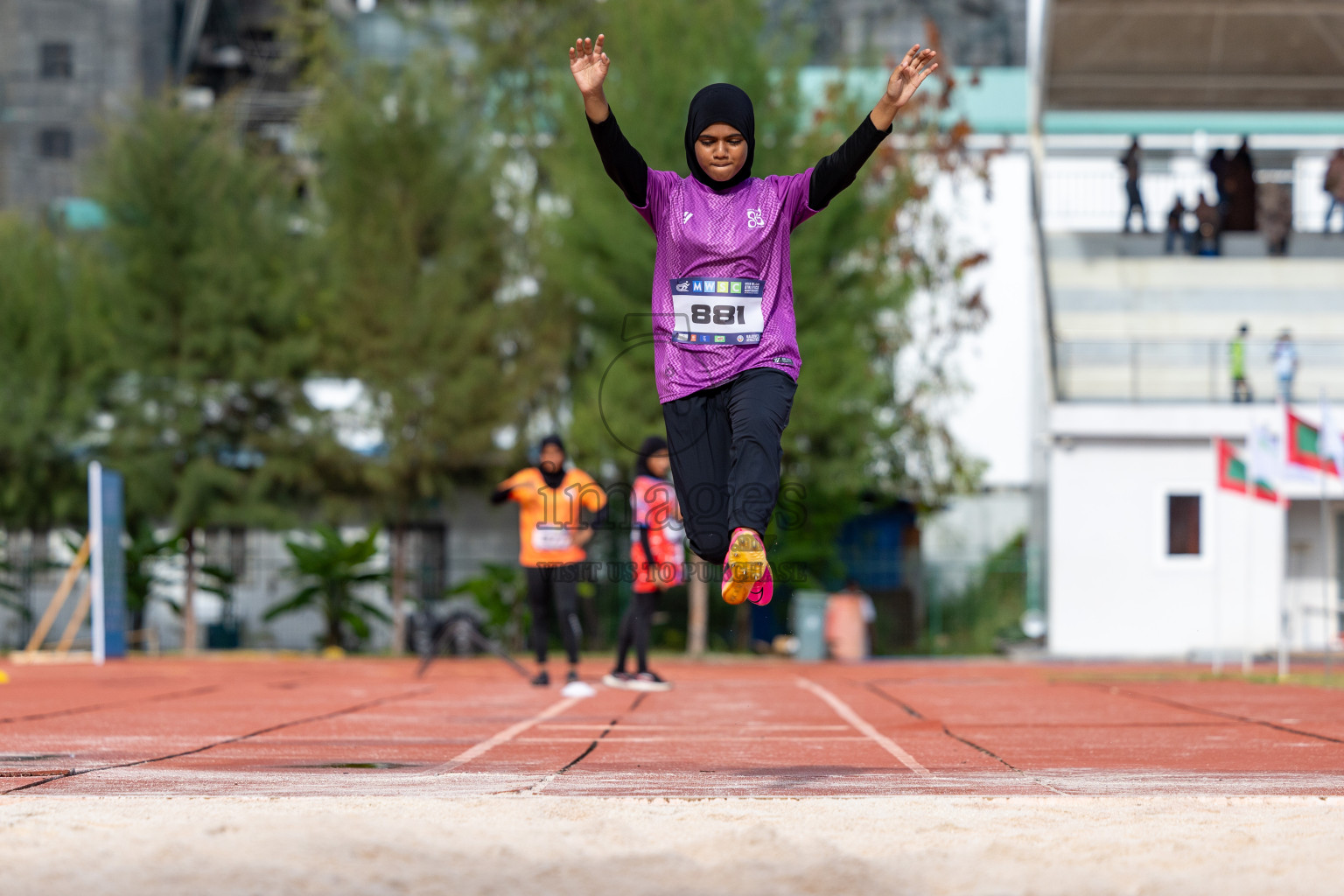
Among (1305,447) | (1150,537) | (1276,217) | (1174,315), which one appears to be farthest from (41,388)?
(1276,217)

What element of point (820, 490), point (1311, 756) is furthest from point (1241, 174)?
point (1311, 756)

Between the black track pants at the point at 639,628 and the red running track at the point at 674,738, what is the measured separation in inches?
17.7

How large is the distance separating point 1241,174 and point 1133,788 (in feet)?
89.4

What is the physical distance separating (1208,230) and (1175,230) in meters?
0.60

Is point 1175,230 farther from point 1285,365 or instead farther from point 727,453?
point 727,453

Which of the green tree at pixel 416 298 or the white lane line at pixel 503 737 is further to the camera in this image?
the green tree at pixel 416 298

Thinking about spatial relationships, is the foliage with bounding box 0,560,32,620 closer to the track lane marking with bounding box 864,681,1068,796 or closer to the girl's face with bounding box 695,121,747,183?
the track lane marking with bounding box 864,681,1068,796

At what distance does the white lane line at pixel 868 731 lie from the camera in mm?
6589

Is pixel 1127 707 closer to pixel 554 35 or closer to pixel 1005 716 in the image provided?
pixel 1005 716

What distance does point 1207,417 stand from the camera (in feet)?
79.7

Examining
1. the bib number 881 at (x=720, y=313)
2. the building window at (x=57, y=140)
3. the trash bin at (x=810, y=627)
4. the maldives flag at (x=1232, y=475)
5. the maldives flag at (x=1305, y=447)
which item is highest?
the building window at (x=57, y=140)

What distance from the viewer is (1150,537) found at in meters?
24.6

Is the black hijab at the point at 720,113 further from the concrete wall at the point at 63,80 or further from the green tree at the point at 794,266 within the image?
the concrete wall at the point at 63,80

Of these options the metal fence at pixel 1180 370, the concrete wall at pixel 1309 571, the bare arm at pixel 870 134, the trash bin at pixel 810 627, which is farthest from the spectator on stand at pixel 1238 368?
the bare arm at pixel 870 134
